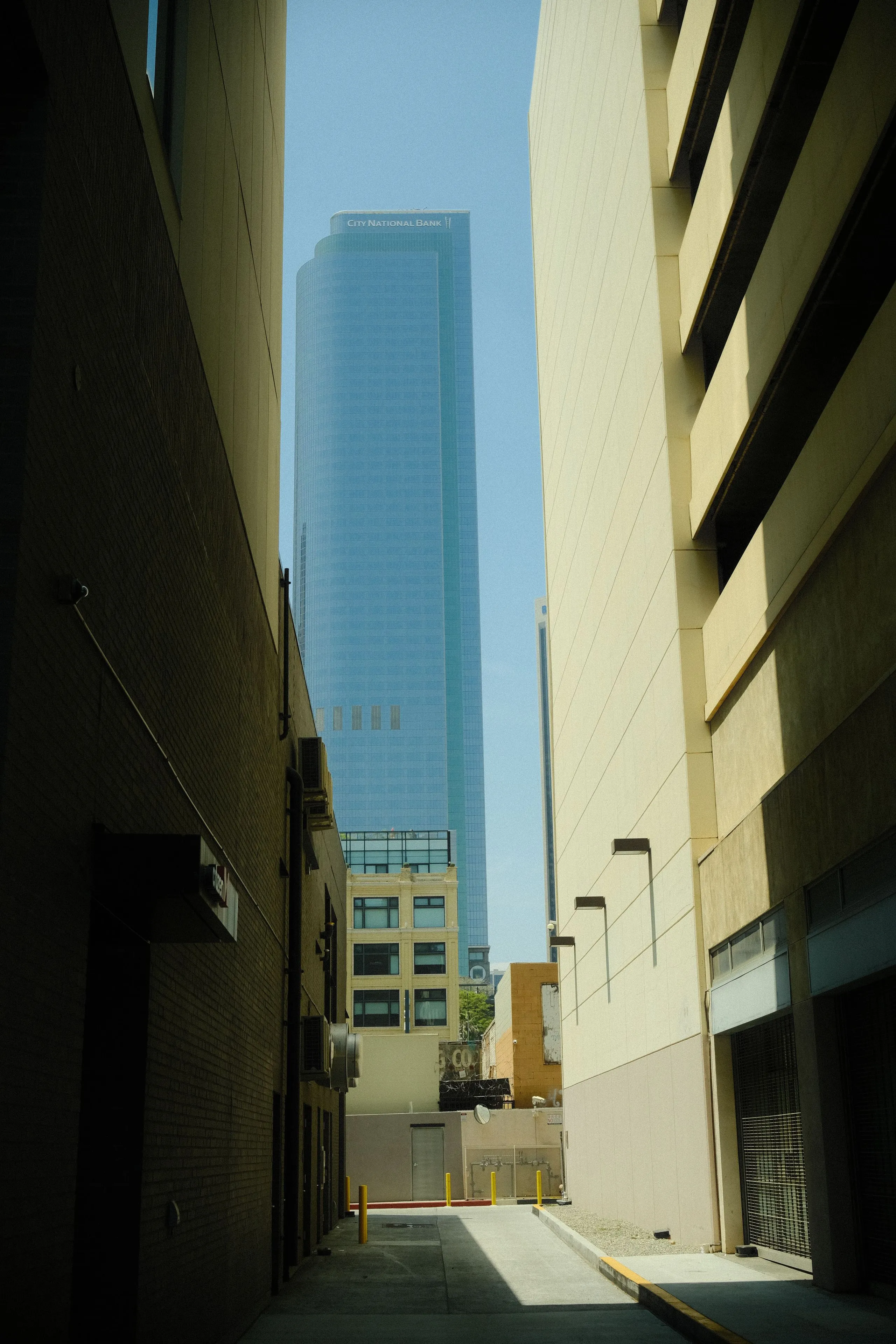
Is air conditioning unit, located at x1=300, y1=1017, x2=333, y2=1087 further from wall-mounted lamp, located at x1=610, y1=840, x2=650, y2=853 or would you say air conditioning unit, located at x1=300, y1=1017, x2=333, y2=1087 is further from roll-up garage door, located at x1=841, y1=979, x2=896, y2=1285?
roll-up garage door, located at x1=841, y1=979, x2=896, y2=1285

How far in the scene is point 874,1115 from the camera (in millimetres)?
12258

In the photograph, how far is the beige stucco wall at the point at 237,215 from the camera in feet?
32.6

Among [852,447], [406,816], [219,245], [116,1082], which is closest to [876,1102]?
[852,447]

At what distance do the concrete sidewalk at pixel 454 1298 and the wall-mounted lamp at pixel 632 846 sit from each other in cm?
632

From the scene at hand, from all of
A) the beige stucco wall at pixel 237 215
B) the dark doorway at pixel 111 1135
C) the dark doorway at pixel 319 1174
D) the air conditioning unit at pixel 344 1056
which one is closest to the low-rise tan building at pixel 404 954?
the air conditioning unit at pixel 344 1056

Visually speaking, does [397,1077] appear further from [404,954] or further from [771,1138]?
[771,1138]

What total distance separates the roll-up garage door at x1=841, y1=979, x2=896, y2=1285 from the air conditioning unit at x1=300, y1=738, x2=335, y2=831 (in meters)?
8.86

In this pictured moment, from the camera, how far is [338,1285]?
16.1 metres

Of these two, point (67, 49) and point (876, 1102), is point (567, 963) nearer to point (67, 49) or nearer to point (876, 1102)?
point (876, 1102)

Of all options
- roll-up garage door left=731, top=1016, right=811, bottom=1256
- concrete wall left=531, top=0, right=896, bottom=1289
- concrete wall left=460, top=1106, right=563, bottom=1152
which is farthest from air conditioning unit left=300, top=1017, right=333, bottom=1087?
concrete wall left=460, top=1106, right=563, bottom=1152

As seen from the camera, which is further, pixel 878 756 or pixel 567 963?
pixel 567 963

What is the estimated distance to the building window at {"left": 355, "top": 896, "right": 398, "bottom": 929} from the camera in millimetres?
71438

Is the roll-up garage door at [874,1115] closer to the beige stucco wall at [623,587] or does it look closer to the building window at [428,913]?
the beige stucco wall at [623,587]

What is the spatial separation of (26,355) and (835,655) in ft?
31.7
